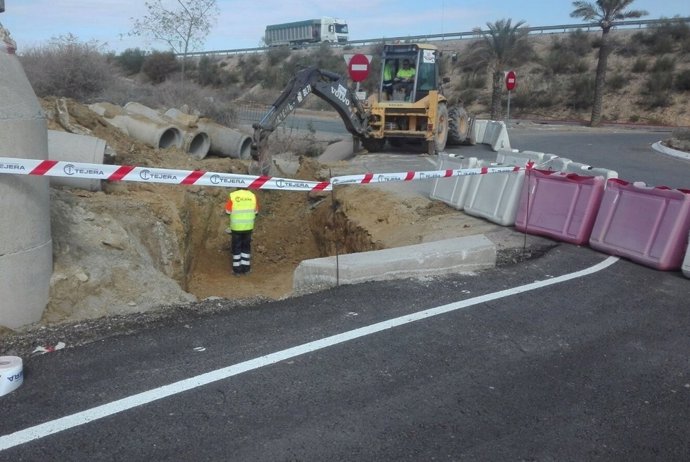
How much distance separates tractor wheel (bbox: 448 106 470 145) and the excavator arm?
432 cm

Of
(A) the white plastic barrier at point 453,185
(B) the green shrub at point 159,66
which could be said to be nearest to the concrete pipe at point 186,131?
(A) the white plastic barrier at point 453,185

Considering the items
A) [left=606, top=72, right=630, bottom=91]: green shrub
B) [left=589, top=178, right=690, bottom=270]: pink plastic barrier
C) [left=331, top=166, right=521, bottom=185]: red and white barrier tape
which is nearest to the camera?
[left=589, top=178, right=690, bottom=270]: pink plastic barrier

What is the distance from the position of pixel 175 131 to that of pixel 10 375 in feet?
44.9

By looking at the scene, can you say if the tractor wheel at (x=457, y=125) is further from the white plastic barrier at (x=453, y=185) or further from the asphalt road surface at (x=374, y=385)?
the asphalt road surface at (x=374, y=385)

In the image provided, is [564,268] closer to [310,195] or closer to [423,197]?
[423,197]

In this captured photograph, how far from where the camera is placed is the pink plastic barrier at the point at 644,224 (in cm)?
852

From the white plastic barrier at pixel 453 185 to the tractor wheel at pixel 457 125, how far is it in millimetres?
10370

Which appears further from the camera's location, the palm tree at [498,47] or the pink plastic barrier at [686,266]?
the palm tree at [498,47]

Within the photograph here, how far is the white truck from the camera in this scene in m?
68.2

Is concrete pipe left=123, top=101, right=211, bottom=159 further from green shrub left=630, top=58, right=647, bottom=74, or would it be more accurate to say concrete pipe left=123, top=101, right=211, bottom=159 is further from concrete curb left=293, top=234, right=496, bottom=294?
green shrub left=630, top=58, right=647, bottom=74

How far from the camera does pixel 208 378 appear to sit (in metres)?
4.84

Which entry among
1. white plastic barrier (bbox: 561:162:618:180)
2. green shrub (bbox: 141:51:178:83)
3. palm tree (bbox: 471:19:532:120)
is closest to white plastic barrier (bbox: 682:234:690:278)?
white plastic barrier (bbox: 561:162:618:180)

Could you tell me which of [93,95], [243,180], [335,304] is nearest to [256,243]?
[243,180]

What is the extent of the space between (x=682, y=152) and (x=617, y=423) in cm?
2071
